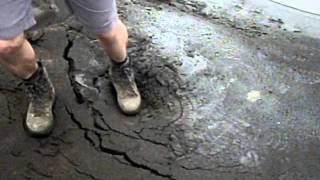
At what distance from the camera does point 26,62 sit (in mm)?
2236

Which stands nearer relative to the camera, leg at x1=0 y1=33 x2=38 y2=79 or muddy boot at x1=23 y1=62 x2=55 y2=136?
leg at x1=0 y1=33 x2=38 y2=79

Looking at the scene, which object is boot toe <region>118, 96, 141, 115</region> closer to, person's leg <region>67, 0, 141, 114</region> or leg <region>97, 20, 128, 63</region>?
person's leg <region>67, 0, 141, 114</region>

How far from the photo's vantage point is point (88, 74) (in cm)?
271

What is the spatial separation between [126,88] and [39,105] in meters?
0.43

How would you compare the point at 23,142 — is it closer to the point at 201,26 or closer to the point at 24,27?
the point at 24,27

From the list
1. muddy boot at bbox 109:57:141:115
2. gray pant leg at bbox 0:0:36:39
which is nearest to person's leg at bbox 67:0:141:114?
muddy boot at bbox 109:57:141:115

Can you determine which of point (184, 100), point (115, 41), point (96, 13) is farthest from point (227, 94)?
point (96, 13)

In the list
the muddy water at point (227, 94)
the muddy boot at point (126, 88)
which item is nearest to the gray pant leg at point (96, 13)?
the muddy boot at point (126, 88)

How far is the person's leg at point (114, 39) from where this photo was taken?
2.05 meters

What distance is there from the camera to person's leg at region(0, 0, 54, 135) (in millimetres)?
1921

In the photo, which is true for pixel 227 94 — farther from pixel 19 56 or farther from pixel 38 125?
pixel 19 56

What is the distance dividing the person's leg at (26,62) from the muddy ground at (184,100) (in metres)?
0.09

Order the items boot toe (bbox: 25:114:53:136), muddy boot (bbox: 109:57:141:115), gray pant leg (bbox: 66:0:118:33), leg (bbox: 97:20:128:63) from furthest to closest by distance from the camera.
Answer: muddy boot (bbox: 109:57:141:115) < boot toe (bbox: 25:114:53:136) < leg (bbox: 97:20:128:63) < gray pant leg (bbox: 66:0:118:33)

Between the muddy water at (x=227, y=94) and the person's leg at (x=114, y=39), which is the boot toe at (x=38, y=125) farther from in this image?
the muddy water at (x=227, y=94)
